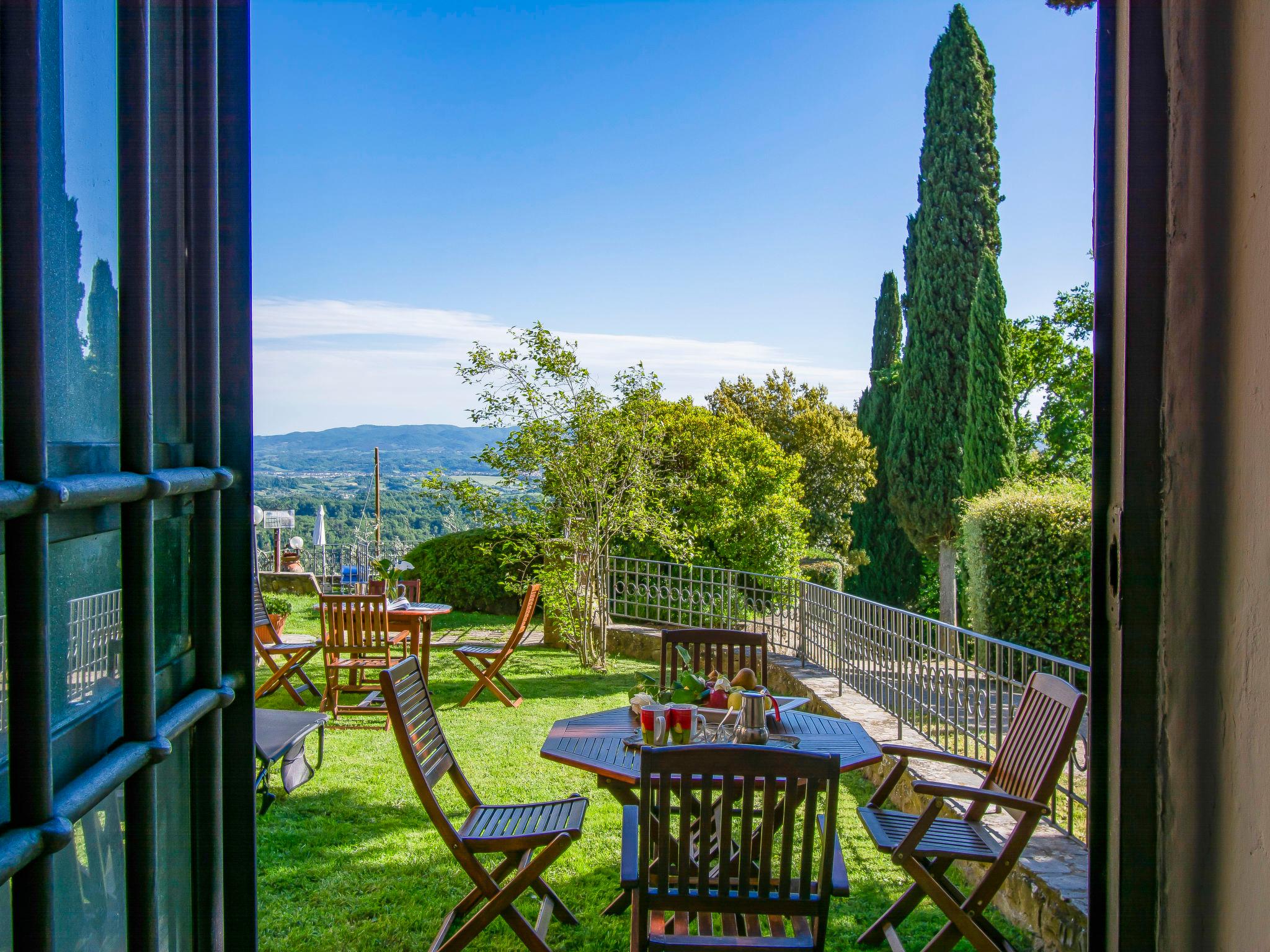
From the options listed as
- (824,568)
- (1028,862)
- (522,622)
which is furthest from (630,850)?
(824,568)

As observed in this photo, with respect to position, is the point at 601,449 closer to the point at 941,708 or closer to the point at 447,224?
the point at 941,708

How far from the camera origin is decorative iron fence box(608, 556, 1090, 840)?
16.4 ft

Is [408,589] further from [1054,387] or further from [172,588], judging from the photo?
[1054,387]

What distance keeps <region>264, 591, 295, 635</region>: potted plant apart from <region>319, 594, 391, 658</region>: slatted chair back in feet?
5.97

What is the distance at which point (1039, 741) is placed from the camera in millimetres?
3504

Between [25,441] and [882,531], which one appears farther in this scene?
[882,531]

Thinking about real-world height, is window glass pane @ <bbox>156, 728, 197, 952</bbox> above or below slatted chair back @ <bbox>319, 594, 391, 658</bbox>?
above

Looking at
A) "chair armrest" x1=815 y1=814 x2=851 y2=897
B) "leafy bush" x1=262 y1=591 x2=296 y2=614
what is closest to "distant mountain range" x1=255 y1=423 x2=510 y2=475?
"leafy bush" x1=262 y1=591 x2=296 y2=614

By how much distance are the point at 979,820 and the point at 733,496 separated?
27.3 ft

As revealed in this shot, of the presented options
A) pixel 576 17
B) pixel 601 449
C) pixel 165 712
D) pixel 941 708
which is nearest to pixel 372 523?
pixel 601 449

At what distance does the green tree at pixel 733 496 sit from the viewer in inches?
457

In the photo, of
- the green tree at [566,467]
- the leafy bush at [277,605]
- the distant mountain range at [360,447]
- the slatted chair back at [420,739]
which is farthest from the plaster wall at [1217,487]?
the distant mountain range at [360,447]

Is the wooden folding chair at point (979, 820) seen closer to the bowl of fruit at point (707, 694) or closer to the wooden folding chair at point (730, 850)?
the wooden folding chair at point (730, 850)

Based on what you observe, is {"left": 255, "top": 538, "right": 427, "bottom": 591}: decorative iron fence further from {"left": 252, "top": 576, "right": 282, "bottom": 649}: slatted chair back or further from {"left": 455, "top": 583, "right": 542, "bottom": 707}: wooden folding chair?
{"left": 455, "top": 583, "right": 542, "bottom": 707}: wooden folding chair
